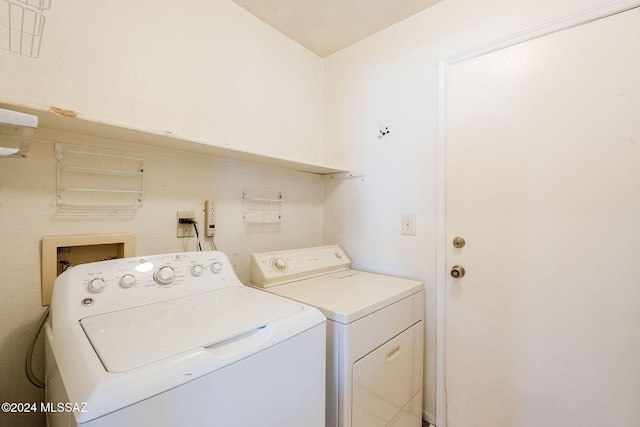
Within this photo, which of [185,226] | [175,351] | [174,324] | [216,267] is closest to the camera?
[175,351]

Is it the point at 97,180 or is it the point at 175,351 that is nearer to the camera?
the point at 175,351

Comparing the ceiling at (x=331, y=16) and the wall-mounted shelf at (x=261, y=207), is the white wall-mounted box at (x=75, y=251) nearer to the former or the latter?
the wall-mounted shelf at (x=261, y=207)

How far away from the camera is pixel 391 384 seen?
1255mm

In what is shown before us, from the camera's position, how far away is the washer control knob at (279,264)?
148 cm

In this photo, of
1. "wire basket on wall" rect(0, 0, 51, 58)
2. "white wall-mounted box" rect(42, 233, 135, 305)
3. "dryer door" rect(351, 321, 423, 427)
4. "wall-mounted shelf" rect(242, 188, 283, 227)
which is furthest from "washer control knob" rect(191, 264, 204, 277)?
"wire basket on wall" rect(0, 0, 51, 58)

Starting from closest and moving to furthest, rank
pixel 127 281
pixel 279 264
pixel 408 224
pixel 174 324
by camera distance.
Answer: pixel 174 324
pixel 127 281
pixel 279 264
pixel 408 224

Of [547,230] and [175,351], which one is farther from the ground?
[547,230]

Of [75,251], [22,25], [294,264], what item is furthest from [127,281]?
[22,25]

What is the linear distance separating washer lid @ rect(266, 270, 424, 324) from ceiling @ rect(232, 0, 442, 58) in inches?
61.0

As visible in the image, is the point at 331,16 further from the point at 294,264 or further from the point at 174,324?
the point at 174,324

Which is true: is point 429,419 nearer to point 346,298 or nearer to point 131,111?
point 346,298

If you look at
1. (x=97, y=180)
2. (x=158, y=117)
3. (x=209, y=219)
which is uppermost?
(x=158, y=117)

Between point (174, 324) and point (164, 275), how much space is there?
295 mm

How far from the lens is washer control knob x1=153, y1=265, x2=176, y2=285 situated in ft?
3.38
